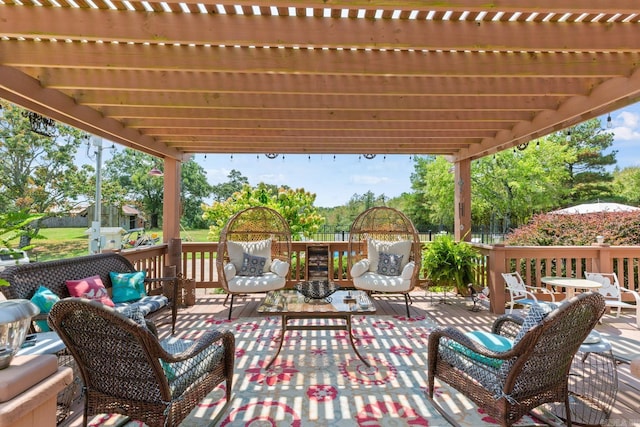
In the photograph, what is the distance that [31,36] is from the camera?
234 cm

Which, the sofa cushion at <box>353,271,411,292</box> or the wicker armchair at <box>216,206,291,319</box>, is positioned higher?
the wicker armchair at <box>216,206,291,319</box>

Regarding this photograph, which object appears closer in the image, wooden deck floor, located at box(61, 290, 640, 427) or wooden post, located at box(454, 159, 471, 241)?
wooden deck floor, located at box(61, 290, 640, 427)

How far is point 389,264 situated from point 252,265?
1.96 meters

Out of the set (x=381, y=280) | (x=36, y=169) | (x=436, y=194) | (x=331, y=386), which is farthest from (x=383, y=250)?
(x=36, y=169)

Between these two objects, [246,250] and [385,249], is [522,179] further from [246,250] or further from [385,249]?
[246,250]

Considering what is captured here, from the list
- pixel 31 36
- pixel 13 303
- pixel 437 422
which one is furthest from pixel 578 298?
pixel 31 36

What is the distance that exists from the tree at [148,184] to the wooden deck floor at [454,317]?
20.5 meters

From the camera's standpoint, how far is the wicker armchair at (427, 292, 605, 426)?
5.56 feet

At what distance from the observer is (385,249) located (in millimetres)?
5172

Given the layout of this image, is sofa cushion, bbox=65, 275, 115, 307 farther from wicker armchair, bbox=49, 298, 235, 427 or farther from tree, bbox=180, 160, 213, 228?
tree, bbox=180, 160, 213, 228

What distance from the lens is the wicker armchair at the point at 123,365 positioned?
5.20 feet

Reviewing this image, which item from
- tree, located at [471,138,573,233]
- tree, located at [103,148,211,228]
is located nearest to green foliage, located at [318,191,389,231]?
tree, located at [471,138,573,233]

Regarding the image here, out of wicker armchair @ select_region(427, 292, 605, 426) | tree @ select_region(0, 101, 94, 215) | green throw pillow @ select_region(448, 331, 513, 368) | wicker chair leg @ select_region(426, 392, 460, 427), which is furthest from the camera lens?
tree @ select_region(0, 101, 94, 215)

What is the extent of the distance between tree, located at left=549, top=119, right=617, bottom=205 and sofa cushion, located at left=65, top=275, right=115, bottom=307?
20.5m
